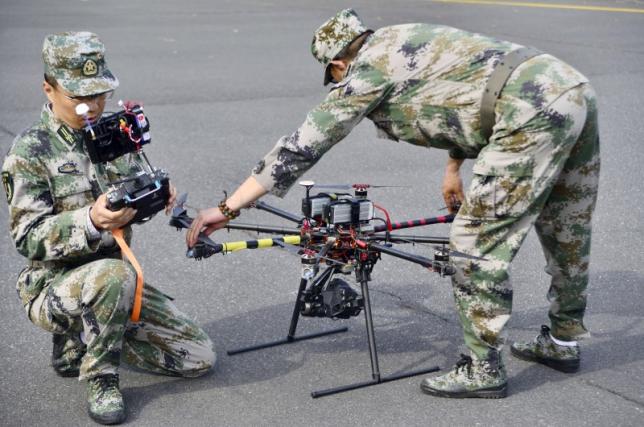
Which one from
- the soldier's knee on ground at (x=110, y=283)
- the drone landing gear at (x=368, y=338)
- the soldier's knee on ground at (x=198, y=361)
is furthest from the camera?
the soldier's knee on ground at (x=198, y=361)

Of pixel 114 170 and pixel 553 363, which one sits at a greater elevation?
pixel 114 170

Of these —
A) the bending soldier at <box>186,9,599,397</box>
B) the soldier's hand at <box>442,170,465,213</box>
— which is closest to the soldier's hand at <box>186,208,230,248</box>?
the bending soldier at <box>186,9,599,397</box>

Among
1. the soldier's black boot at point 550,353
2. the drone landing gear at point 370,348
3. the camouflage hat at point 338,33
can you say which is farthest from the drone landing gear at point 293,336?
the camouflage hat at point 338,33

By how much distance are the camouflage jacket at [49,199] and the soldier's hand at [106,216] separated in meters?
0.06

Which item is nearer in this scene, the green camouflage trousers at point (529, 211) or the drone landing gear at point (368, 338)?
the green camouflage trousers at point (529, 211)

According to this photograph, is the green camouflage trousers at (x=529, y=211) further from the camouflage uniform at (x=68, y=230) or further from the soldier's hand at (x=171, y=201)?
the camouflage uniform at (x=68, y=230)

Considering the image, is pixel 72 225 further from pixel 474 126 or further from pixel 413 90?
pixel 474 126

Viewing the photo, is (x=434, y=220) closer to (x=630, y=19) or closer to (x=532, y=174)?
(x=532, y=174)

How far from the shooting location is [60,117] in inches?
177

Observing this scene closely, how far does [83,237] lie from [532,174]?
1.96m

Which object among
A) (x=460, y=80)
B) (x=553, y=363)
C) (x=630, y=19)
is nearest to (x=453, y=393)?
(x=553, y=363)

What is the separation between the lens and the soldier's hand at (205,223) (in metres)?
4.29

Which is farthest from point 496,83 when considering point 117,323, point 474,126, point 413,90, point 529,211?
point 117,323

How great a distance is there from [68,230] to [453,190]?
187 centimetres
